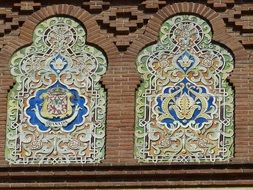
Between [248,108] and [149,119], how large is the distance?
102cm

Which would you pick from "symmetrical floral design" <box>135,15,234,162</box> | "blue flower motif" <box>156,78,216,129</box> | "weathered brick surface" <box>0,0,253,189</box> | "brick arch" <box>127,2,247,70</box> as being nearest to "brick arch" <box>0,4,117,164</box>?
"weathered brick surface" <box>0,0,253,189</box>

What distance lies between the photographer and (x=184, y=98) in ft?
62.1

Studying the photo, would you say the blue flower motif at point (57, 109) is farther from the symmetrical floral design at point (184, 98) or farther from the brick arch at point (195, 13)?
the brick arch at point (195, 13)

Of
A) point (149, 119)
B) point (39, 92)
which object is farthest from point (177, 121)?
point (39, 92)

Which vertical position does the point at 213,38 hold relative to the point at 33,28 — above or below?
below

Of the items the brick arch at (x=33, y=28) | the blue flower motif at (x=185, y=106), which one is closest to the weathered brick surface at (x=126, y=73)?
the brick arch at (x=33, y=28)

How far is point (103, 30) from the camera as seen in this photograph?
63.7 feet

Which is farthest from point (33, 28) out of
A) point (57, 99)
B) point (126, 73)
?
point (126, 73)

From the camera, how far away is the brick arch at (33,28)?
63.0 feet

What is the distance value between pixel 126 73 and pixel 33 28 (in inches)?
45.3

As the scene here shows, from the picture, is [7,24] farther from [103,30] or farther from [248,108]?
[248,108]

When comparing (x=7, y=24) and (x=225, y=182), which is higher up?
(x=7, y=24)

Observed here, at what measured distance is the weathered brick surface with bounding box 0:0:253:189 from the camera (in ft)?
60.3

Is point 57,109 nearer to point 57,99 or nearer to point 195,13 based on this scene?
point 57,99
